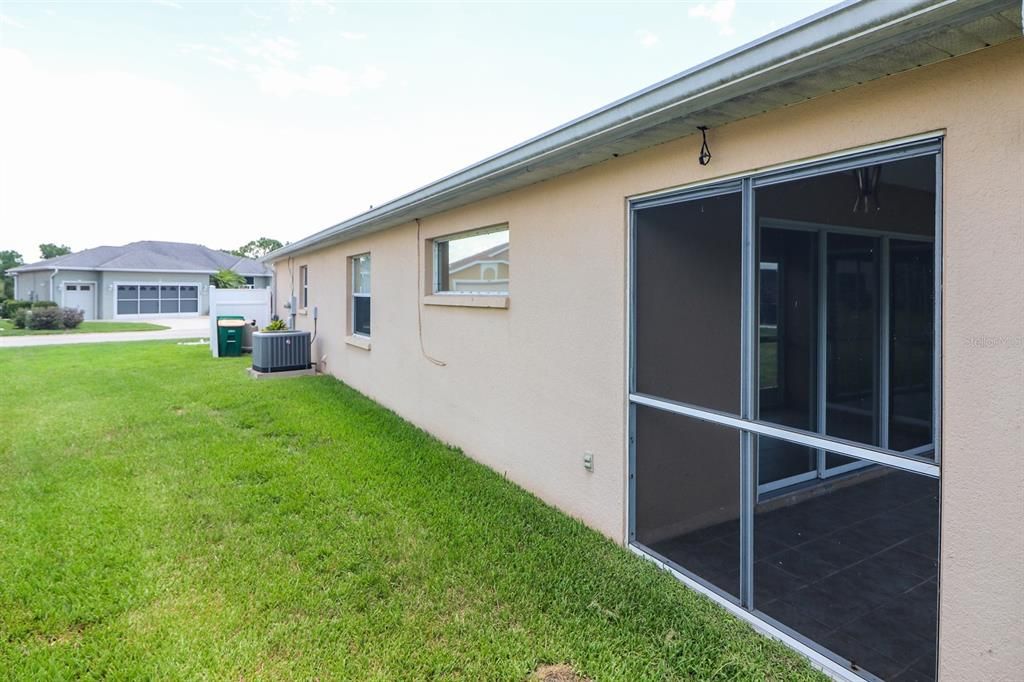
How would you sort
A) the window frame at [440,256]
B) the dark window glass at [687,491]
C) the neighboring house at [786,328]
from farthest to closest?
the window frame at [440,256]
the dark window glass at [687,491]
the neighboring house at [786,328]

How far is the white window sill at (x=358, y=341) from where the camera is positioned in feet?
29.6

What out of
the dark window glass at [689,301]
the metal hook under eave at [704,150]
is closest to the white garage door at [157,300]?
the dark window glass at [689,301]

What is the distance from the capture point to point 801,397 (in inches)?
199

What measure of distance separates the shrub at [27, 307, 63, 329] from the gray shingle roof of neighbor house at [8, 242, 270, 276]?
6881 millimetres

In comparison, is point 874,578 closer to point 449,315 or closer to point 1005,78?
point 1005,78

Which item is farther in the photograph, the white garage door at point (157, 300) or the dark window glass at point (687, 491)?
the white garage door at point (157, 300)

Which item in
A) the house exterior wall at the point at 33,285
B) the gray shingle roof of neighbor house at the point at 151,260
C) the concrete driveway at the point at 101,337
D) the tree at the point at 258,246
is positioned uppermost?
the tree at the point at 258,246

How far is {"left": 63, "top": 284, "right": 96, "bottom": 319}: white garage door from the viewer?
2862cm

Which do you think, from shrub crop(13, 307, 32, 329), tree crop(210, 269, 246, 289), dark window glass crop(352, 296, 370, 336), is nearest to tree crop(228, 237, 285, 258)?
tree crop(210, 269, 246, 289)

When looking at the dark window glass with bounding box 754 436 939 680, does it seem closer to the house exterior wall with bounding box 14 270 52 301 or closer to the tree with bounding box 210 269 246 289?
the tree with bounding box 210 269 246 289

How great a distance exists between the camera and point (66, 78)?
35.1ft

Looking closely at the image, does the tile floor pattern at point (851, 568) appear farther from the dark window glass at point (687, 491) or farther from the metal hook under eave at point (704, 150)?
the metal hook under eave at point (704, 150)

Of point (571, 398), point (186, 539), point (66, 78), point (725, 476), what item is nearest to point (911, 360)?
point (725, 476)

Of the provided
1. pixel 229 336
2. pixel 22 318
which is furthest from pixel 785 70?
pixel 22 318
